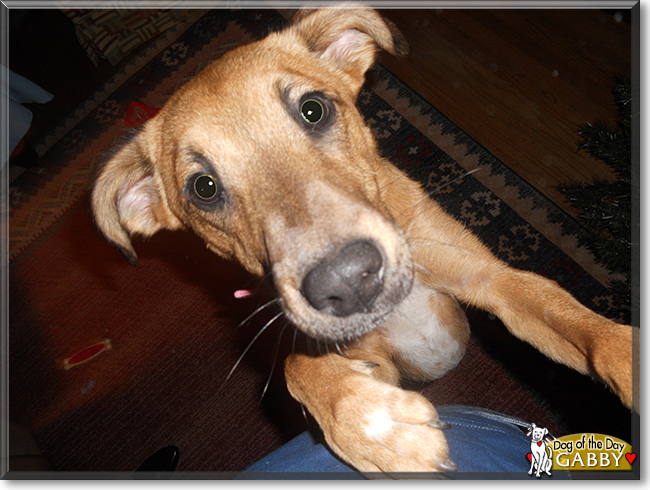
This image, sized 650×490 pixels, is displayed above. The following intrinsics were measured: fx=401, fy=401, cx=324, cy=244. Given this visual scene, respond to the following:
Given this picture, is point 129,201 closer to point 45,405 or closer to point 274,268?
point 274,268

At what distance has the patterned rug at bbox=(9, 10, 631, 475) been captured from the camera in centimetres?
379

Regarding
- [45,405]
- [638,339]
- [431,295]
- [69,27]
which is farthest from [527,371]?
[69,27]

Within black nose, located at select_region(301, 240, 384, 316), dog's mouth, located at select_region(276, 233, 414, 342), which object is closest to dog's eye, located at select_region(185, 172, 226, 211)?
dog's mouth, located at select_region(276, 233, 414, 342)

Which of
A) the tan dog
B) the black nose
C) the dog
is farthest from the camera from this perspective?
the dog

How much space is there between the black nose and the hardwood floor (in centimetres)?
338

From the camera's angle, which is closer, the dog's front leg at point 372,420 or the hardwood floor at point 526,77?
the dog's front leg at point 372,420

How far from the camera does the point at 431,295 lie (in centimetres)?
284

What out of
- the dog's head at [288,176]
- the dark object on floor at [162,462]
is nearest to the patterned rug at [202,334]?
the dark object on floor at [162,462]

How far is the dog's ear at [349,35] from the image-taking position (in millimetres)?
2471

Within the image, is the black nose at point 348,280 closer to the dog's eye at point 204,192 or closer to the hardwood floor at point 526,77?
the dog's eye at point 204,192

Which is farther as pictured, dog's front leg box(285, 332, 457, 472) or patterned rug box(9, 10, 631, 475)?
patterned rug box(9, 10, 631, 475)

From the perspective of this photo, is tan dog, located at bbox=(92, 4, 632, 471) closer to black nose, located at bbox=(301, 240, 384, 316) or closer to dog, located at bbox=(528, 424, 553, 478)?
black nose, located at bbox=(301, 240, 384, 316)

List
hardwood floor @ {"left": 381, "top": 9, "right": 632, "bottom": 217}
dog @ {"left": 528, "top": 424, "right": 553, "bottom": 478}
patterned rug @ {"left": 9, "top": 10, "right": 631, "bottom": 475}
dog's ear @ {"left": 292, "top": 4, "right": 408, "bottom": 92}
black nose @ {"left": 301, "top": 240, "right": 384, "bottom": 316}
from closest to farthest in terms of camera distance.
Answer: black nose @ {"left": 301, "top": 240, "right": 384, "bottom": 316}
dog @ {"left": 528, "top": 424, "right": 553, "bottom": 478}
dog's ear @ {"left": 292, "top": 4, "right": 408, "bottom": 92}
patterned rug @ {"left": 9, "top": 10, "right": 631, "bottom": 475}
hardwood floor @ {"left": 381, "top": 9, "right": 632, "bottom": 217}

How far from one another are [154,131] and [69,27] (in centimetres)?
688
